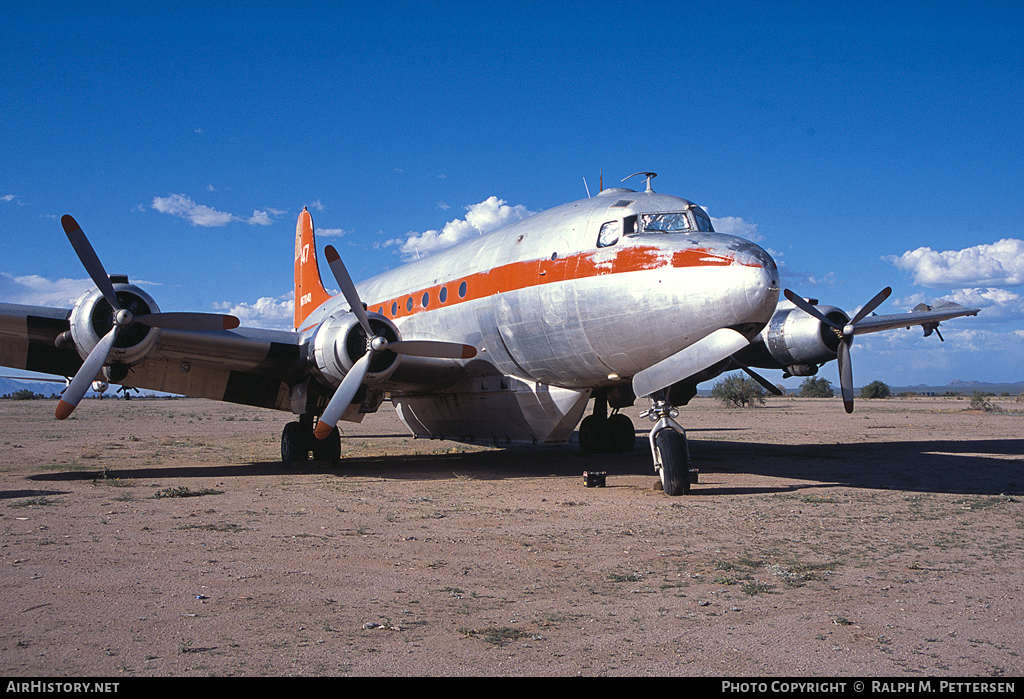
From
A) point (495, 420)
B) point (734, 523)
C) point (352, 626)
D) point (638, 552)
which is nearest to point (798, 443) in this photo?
point (495, 420)

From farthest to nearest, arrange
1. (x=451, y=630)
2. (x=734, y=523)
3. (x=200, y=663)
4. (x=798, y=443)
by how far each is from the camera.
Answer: (x=798, y=443) → (x=734, y=523) → (x=451, y=630) → (x=200, y=663)

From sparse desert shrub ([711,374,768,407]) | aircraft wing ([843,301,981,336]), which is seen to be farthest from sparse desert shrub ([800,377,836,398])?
aircraft wing ([843,301,981,336])

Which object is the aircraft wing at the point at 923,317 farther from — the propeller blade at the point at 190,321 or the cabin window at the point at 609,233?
the propeller blade at the point at 190,321

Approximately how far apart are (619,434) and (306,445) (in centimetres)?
626

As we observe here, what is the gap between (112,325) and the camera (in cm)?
1061

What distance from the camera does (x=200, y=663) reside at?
343 cm

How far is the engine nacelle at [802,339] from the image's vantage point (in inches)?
500

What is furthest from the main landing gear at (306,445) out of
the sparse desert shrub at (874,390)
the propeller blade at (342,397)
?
the sparse desert shrub at (874,390)

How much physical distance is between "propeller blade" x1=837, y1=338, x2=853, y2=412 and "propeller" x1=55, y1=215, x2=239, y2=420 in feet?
29.9

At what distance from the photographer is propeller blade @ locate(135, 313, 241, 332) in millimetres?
10500

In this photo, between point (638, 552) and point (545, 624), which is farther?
point (638, 552)

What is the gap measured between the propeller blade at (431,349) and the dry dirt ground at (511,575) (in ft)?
6.44

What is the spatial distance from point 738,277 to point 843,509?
2.86m

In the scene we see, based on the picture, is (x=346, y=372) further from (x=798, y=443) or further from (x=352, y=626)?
(x=798, y=443)
